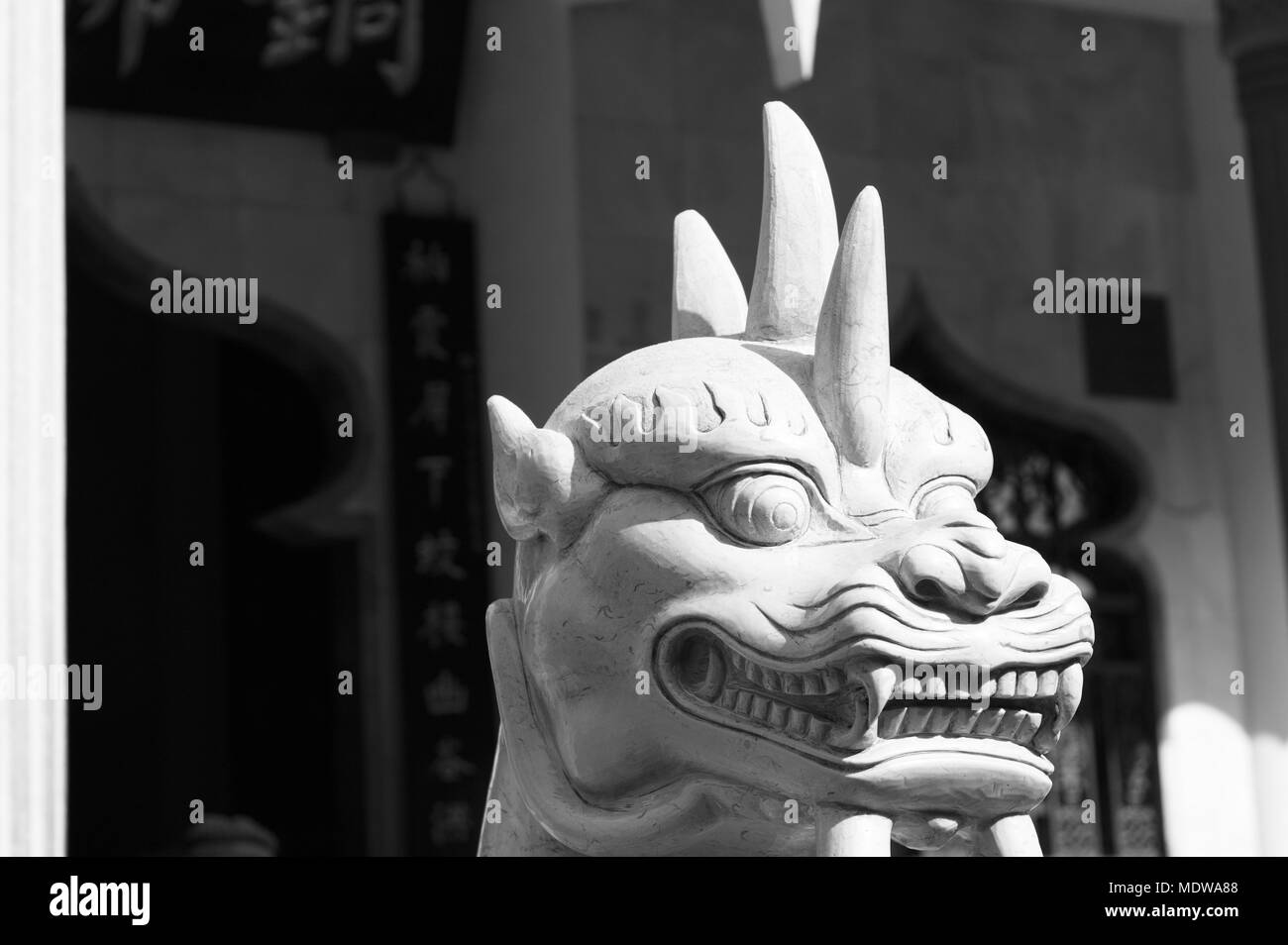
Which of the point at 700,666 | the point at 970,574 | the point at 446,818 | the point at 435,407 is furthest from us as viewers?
the point at 435,407

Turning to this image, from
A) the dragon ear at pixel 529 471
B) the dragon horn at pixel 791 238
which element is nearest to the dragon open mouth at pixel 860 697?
the dragon ear at pixel 529 471

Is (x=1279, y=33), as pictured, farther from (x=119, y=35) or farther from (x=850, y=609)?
(x=850, y=609)

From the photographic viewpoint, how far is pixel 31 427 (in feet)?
14.9

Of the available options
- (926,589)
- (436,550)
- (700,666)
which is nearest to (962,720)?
(926,589)

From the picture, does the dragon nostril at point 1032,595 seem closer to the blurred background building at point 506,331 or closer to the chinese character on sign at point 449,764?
the blurred background building at point 506,331

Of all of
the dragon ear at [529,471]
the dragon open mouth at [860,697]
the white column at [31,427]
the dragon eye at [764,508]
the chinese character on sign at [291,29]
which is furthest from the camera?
the chinese character on sign at [291,29]

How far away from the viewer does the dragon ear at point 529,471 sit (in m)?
2.60

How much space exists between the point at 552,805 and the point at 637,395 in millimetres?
Result: 531

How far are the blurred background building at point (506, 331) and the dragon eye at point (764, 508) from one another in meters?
5.00

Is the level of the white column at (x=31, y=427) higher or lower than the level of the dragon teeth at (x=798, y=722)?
higher

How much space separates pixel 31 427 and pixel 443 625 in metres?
3.69

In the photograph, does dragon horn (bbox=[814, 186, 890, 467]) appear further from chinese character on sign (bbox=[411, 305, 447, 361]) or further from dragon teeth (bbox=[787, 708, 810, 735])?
chinese character on sign (bbox=[411, 305, 447, 361])

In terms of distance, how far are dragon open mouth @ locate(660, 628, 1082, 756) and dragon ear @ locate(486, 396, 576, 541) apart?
0.83ft

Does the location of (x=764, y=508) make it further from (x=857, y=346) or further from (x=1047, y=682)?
(x=1047, y=682)
